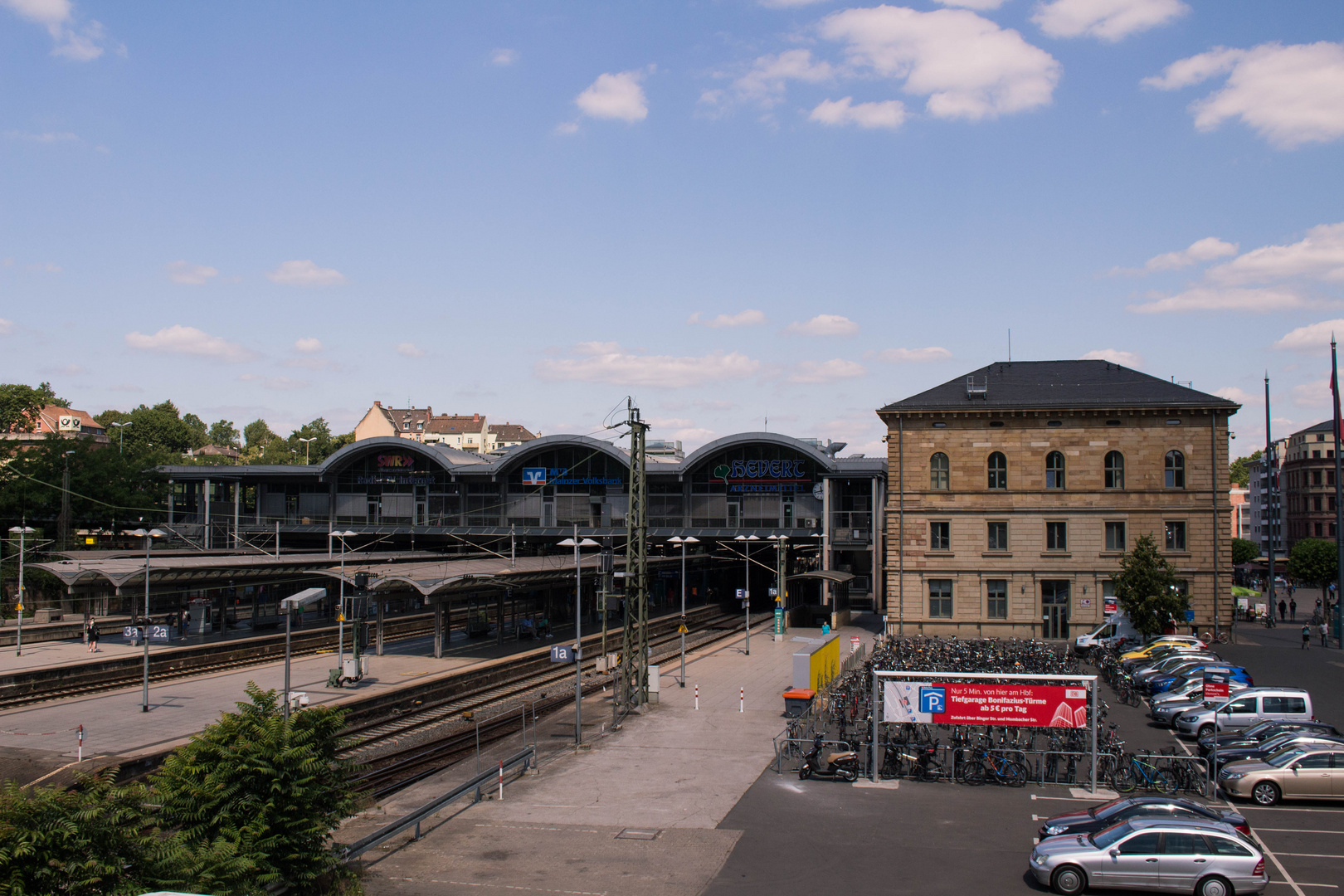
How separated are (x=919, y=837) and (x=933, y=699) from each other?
484 centimetres

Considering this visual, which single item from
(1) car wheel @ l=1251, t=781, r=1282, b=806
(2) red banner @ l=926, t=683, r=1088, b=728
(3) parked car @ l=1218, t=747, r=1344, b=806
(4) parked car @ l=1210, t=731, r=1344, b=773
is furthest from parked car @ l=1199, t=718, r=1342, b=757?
(2) red banner @ l=926, t=683, r=1088, b=728

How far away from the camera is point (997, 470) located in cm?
4938

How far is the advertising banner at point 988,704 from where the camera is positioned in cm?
2231

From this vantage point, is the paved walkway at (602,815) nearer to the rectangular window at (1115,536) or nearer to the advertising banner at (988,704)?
the advertising banner at (988,704)

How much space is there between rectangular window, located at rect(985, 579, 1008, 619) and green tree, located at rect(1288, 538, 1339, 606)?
4070 centimetres

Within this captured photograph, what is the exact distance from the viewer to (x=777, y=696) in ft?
113

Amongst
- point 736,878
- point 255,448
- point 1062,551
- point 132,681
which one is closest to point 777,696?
point 736,878

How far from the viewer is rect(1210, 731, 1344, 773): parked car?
21.9m

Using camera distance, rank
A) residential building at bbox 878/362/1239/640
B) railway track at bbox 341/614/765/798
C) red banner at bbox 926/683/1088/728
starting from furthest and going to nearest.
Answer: residential building at bbox 878/362/1239/640 → railway track at bbox 341/614/765/798 → red banner at bbox 926/683/1088/728

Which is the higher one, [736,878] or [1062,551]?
[1062,551]

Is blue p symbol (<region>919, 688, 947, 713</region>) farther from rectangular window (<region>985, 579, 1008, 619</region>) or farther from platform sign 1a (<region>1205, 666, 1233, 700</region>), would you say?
rectangular window (<region>985, 579, 1008, 619</region>)

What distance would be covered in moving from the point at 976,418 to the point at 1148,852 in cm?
3551

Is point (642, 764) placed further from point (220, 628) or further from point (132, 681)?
point (220, 628)

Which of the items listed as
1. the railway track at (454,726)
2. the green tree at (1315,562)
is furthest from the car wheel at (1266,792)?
the green tree at (1315,562)
